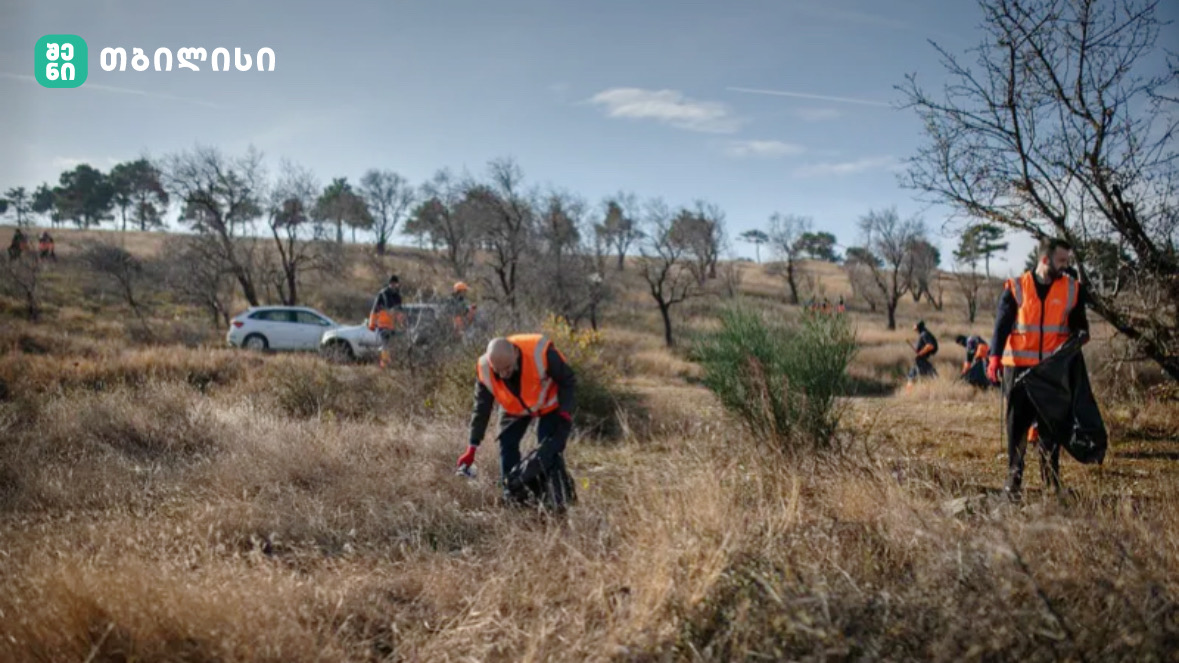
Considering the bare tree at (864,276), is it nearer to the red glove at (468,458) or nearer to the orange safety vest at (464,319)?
the orange safety vest at (464,319)

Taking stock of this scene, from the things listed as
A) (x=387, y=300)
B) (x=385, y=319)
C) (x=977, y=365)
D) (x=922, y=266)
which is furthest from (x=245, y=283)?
(x=922, y=266)

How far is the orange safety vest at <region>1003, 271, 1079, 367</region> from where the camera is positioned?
14.9 ft

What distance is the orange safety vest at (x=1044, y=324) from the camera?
4547 mm

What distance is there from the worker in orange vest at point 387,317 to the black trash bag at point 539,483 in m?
5.71

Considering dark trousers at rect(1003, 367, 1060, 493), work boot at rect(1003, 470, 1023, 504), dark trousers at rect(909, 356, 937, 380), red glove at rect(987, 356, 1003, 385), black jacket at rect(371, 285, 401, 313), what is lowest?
dark trousers at rect(909, 356, 937, 380)

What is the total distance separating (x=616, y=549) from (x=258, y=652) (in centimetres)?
164

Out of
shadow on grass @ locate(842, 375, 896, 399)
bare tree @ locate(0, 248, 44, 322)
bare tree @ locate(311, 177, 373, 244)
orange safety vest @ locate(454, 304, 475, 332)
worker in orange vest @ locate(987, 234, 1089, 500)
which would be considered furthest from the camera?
bare tree @ locate(311, 177, 373, 244)

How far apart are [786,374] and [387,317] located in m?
6.89

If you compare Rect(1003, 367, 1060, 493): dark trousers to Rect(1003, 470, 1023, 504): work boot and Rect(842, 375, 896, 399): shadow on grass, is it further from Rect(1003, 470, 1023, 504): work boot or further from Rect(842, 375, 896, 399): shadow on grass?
Rect(842, 375, 896, 399): shadow on grass

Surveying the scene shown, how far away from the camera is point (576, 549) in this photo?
3.48 meters

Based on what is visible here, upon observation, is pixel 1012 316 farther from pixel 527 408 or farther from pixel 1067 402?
pixel 527 408

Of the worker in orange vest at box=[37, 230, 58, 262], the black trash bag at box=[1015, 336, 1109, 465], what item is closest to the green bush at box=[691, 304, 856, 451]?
the black trash bag at box=[1015, 336, 1109, 465]

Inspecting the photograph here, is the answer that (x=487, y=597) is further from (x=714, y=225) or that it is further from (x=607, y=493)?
(x=714, y=225)

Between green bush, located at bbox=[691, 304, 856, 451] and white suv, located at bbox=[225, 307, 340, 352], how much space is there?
14326 mm
